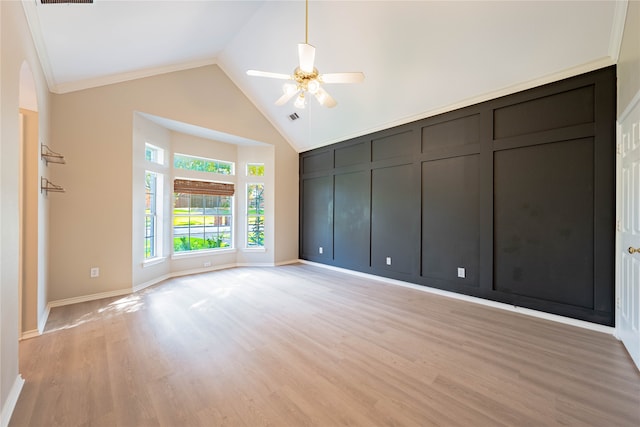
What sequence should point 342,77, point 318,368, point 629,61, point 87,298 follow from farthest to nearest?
point 87,298 < point 342,77 < point 629,61 < point 318,368

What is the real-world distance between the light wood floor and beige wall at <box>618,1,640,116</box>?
7.47 feet

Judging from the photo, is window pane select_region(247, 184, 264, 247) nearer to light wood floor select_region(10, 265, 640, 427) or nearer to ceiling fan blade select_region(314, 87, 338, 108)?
light wood floor select_region(10, 265, 640, 427)

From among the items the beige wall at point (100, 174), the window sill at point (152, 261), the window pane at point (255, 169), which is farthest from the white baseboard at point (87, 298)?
the window pane at point (255, 169)

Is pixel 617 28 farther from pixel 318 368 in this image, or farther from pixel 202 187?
pixel 202 187

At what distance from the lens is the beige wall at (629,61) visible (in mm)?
2076

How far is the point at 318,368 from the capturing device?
2084 mm

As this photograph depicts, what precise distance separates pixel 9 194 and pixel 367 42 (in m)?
3.92

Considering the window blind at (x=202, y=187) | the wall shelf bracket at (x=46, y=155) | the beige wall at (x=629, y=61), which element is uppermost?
the beige wall at (x=629, y=61)

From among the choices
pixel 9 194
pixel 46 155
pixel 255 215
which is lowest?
pixel 255 215

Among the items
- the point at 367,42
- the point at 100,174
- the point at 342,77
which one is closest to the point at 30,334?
the point at 100,174

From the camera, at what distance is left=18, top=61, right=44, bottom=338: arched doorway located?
102 inches

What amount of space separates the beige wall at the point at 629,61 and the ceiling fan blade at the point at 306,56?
8.60ft

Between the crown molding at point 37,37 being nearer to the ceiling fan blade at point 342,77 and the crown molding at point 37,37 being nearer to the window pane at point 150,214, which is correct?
the window pane at point 150,214

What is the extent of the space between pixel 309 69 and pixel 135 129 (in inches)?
124
